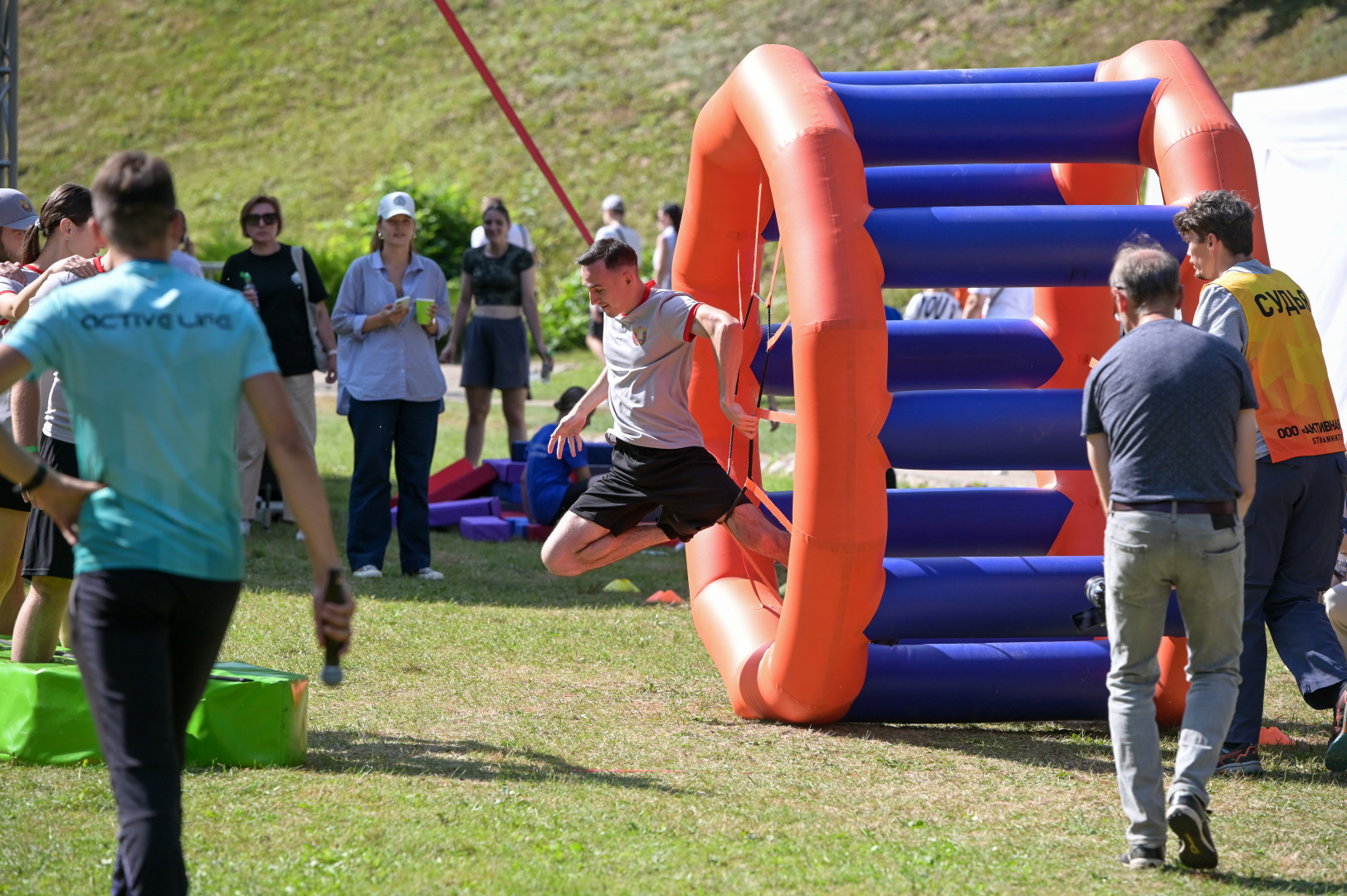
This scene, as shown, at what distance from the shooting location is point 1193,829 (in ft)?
11.9

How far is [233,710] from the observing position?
4.37m

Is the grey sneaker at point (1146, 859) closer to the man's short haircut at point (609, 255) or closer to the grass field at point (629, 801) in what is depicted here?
the grass field at point (629, 801)

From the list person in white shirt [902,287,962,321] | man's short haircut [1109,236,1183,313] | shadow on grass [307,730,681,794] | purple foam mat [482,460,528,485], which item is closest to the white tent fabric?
person in white shirt [902,287,962,321]

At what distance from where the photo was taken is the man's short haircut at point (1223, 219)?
443 centimetres

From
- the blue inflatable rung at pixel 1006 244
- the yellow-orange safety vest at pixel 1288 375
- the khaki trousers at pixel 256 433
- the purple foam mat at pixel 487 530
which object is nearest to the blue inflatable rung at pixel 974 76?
the blue inflatable rung at pixel 1006 244

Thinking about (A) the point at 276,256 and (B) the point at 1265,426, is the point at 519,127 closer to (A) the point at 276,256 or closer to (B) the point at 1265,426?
(A) the point at 276,256

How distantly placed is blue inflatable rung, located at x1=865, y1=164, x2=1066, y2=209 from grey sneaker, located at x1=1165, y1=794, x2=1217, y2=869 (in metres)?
2.85

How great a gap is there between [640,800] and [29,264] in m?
3.09

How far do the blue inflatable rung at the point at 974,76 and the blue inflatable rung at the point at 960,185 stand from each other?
0.36m

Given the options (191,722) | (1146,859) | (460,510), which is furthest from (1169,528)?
(460,510)

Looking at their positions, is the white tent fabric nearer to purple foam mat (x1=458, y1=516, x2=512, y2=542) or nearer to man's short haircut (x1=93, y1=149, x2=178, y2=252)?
purple foam mat (x1=458, y1=516, x2=512, y2=542)

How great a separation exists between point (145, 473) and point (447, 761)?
6.93 feet

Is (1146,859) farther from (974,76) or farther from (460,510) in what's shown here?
(460,510)

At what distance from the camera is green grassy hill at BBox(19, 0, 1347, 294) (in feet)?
90.5
